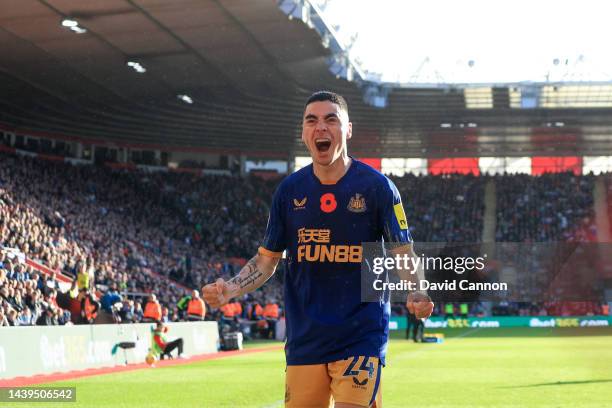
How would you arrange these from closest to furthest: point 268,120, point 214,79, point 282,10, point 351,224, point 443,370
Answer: point 351,224 → point 443,370 → point 282,10 → point 214,79 → point 268,120

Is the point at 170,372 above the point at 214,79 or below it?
below

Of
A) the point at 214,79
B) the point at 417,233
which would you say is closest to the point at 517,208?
the point at 417,233

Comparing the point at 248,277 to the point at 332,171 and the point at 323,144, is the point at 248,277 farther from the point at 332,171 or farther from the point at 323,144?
the point at 323,144

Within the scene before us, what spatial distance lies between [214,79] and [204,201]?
1662 centimetres

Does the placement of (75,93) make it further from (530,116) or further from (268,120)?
(530,116)

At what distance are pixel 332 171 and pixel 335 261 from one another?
539 millimetres

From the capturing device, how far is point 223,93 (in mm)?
49500

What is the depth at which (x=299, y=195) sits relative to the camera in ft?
19.1

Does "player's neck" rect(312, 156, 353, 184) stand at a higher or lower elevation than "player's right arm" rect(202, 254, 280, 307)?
higher

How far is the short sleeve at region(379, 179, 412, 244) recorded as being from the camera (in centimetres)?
567

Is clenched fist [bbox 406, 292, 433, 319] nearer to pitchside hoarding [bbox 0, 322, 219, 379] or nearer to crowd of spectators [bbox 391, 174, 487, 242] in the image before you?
pitchside hoarding [bbox 0, 322, 219, 379]

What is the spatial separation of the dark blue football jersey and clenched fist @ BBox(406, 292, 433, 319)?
271mm

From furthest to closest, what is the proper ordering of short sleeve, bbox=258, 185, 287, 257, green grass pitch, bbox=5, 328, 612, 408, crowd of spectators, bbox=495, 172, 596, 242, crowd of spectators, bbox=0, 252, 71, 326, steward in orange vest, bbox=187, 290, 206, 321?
crowd of spectators, bbox=495, 172, 596, 242 → steward in orange vest, bbox=187, 290, 206, 321 → crowd of spectators, bbox=0, 252, 71, 326 → green grass pitch, bbox=5, 328, 612, 408 → short sleeve, bbox=258, 185, 287, 257

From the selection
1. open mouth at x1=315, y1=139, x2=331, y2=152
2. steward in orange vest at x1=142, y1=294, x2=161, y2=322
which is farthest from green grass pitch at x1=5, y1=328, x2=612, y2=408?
open mouth at x1=315, y1=139, x2=331, y2=152
